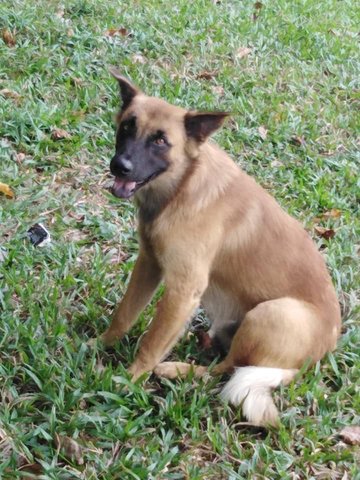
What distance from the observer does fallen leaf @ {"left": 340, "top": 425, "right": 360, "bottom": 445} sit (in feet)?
12.0

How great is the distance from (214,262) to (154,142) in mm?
835

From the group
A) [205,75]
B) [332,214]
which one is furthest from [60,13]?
[332,214]

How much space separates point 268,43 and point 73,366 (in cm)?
641

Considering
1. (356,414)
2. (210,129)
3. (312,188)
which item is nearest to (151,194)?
(210,129)

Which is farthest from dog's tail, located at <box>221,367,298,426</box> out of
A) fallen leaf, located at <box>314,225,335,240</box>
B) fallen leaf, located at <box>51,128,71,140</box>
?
fallen leaf, located at <box>51,128,71,140</box>

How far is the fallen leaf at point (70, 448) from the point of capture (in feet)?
10.4

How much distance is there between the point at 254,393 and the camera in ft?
11.6

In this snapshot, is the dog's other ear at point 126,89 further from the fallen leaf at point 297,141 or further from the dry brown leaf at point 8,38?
the dry brown leaf at point 8,38

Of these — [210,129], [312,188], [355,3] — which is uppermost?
[355,3]

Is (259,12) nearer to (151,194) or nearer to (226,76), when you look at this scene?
(226,76)

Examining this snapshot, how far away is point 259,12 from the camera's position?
31.7 feet

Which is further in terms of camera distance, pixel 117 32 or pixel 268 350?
pixel 117 32

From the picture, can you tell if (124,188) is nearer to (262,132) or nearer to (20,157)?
(20,157)

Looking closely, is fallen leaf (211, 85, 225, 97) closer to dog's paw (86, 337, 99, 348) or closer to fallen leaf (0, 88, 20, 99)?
fallen leaf (0, 88, 20, 99)
